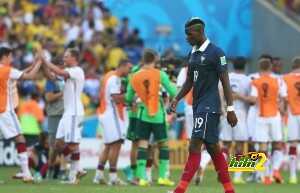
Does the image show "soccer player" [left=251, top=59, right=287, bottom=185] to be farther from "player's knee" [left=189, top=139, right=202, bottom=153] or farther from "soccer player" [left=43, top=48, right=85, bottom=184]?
"player's knee" [left=189, top=139, right=202, bottom=153]

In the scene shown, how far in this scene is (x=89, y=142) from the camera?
26.2 metres

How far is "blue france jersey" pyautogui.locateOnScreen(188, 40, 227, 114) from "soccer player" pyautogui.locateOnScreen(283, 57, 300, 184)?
22.0ft

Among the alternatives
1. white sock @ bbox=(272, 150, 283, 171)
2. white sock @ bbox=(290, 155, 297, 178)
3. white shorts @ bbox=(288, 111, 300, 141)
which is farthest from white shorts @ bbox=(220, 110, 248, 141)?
white sock @ bbox=(290, 155, 297, 178)

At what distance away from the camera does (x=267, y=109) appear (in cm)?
2119

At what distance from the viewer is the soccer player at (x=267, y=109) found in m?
21.0

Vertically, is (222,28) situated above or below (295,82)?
above

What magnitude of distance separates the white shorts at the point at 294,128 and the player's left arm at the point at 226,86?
710 cm

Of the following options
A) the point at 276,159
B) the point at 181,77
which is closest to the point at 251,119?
the point at 276,159

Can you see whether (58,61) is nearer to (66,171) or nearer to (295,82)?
(66,171)

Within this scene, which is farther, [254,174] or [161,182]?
[254,174]

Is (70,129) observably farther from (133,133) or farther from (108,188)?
(108,188)

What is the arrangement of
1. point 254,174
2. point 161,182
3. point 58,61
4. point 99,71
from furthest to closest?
1. point 99,71
2. point 254,174
3. point 58,61
4. point 161,182

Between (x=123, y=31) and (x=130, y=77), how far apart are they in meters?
14.3

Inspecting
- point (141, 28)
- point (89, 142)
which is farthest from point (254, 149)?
point (141, 28)
